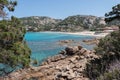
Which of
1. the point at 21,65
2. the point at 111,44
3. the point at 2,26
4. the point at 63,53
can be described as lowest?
the point at 63,53

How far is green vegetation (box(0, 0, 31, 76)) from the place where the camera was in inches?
679

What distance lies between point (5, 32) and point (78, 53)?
2246 cm

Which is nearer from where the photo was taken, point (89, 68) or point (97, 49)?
point (89, 68)

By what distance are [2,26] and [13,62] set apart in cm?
226

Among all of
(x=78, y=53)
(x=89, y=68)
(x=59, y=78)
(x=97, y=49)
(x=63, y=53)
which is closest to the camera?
(x=89, y=68)

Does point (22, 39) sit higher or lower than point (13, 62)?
higher

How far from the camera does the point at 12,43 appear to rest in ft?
59.0

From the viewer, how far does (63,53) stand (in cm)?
4153

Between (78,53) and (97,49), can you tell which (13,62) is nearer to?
(97,49)

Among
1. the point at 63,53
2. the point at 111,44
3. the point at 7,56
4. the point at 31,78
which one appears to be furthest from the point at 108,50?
the point at 63,53

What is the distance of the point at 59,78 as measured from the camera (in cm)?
2080

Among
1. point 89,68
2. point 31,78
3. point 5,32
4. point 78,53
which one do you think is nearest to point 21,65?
point 5,32

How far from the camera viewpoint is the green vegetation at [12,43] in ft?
56.5

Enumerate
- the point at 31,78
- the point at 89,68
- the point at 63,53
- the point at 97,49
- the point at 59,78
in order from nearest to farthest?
the point at 89,68, the point at 97,49, the point at 59,78, the point at 31,78, the point at 63,53
